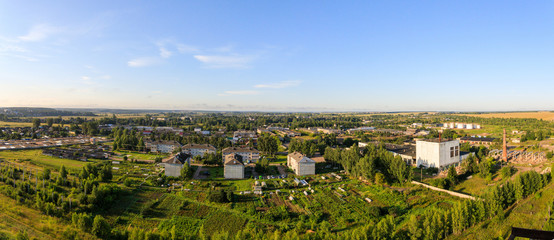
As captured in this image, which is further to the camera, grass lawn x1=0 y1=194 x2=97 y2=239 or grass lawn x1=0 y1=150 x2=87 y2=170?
grass lawn x1=0 y1=150 x2=87 y2=170

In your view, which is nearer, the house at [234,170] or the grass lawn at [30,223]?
the grass lawn at [30,223]

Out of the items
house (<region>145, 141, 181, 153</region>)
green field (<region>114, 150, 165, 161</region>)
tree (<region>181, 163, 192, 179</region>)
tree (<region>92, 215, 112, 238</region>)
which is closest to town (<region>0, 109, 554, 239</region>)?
tree (<region>92, 215, 112, 238</region>)

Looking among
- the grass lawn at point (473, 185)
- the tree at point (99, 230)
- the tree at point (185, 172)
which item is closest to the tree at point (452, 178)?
the grass lawn at point (473, 185)

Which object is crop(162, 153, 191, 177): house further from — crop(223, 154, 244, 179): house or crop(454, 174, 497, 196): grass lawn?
crop(454, 174, 497, 196): grass lawn

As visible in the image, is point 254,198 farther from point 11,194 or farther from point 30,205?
point 11,194

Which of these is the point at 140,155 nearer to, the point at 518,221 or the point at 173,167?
the point at 173,167

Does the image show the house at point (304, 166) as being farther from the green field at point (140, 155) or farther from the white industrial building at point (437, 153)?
the green field at point (140, 155)
